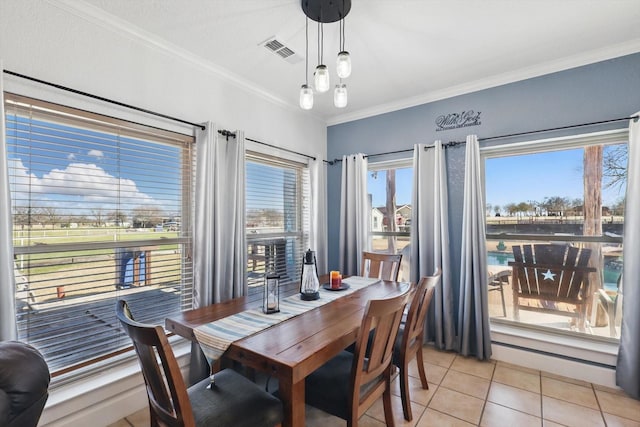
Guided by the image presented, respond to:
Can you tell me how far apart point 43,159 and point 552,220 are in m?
3.80

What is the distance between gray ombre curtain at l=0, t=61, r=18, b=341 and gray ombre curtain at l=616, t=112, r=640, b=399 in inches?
149

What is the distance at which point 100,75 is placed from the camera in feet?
6.30

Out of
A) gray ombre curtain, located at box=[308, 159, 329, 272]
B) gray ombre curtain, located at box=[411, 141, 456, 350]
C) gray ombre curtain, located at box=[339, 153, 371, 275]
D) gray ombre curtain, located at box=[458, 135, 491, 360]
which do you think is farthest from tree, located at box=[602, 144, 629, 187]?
gray ombre curtain, located at box=[308, 159, 329, 272]

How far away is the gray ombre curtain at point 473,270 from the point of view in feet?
8.80

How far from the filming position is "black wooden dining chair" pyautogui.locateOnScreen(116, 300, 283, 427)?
3.53 ft

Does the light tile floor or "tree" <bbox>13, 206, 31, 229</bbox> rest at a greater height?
"tree" <bbox>13, 206, 31, 229</bbox>

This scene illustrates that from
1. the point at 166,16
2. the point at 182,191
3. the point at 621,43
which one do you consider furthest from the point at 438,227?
the point at 166,16

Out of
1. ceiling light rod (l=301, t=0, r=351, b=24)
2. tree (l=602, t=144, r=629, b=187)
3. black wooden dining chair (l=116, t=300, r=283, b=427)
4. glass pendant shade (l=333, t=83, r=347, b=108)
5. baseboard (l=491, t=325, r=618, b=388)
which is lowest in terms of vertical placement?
baseboard (l=491, t=325, r=618, b=388)

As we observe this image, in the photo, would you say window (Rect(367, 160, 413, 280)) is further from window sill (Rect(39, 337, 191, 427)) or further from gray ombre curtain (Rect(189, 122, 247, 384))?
window sill (Rect(39, 337, 191, 427))

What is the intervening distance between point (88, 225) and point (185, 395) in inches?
53.7

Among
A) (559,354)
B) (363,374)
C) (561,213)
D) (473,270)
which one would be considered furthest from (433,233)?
(363,374)

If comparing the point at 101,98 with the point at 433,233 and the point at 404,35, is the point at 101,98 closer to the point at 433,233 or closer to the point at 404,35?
the point at 404,35

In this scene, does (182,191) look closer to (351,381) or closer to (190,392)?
(190,392)

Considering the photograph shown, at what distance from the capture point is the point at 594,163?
2496 mm
